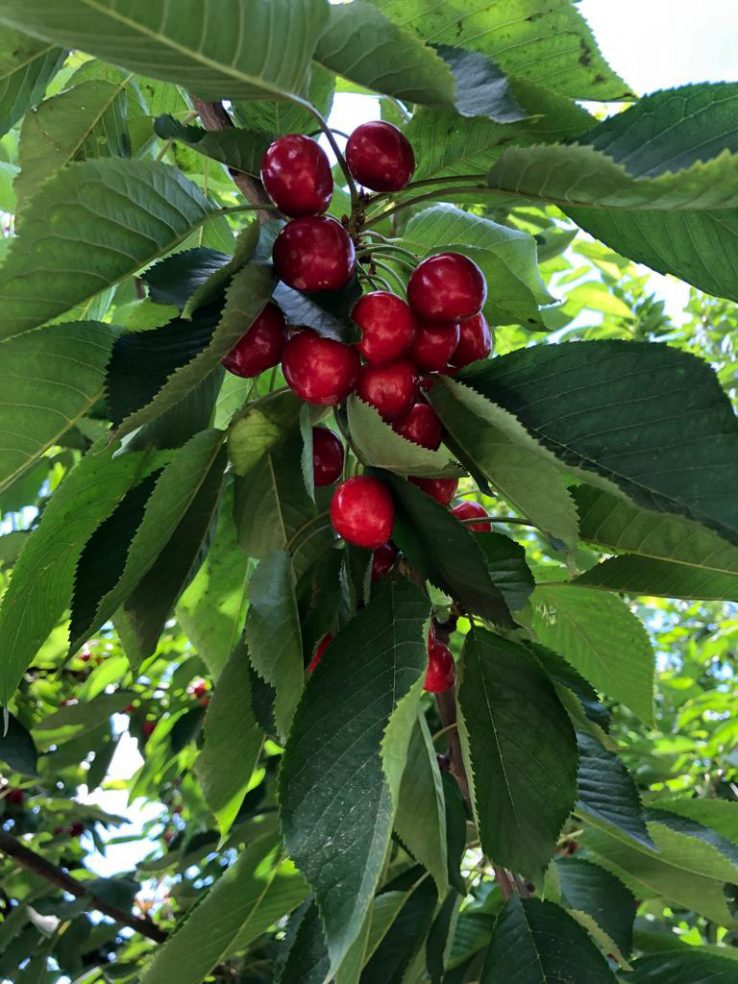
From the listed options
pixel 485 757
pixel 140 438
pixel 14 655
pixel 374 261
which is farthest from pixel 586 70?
pixel 14 655

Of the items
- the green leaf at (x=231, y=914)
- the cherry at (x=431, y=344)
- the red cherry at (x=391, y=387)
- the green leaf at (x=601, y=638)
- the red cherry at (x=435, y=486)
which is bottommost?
the green leaf at (x=231, y=914)

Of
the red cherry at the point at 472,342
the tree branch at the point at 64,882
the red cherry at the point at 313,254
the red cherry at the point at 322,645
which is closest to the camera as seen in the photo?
the red cherry at the point at 313,254

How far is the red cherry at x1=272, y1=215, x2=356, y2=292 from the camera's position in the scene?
797 mm

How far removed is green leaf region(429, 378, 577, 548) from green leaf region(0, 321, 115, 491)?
36 cm

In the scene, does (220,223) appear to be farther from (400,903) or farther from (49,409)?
(400,903)

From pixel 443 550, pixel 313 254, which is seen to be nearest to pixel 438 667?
pixel 443 550

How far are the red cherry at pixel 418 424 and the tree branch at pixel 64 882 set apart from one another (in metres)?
1.60

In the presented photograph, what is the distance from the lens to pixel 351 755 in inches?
29.4

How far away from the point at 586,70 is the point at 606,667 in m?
0.75

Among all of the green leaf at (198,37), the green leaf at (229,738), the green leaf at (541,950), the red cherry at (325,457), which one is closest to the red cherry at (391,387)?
the red cherry at (325,457)

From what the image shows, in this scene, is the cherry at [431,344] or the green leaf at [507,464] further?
the cherry at [431,344]

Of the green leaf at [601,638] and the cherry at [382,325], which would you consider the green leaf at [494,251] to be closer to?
the cherry at [382,325]

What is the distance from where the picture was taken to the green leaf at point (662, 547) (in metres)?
0.94

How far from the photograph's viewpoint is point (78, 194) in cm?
74
